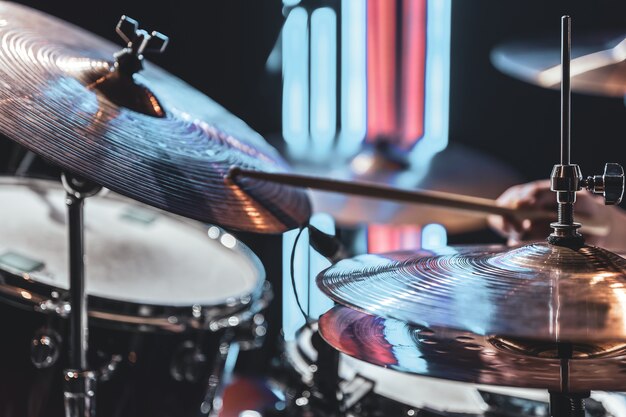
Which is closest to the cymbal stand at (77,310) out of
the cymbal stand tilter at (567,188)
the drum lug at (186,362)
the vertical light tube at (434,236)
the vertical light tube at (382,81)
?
the drum lug at (186,362)

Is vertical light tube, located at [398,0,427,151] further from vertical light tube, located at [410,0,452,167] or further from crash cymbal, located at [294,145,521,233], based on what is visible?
crash cymbal, located at [294,145,521,233]

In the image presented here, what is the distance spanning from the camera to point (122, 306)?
1.00 m

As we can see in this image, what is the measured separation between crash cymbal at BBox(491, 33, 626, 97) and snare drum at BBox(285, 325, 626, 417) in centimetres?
57

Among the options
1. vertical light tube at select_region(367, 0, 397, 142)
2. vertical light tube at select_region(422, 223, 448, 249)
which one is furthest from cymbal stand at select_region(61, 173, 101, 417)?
vertical light tube at select_region(367, 0, 397, 142)

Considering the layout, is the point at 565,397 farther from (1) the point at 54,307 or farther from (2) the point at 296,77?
(2) the point at 296,77

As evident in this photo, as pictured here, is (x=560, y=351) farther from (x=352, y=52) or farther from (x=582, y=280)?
(x=352, y=52)

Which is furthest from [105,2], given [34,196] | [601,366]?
[601,366]

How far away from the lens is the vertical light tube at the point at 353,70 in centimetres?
271

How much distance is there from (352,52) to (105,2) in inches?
38.9

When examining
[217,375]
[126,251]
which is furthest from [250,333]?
[126,251]

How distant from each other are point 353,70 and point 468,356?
6.78ft

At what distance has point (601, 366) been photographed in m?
0.79

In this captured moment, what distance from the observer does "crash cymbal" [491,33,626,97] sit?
1.30 m

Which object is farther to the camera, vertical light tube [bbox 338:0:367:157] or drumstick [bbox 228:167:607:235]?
vertical light tube [bbox 338:0:367:157]
